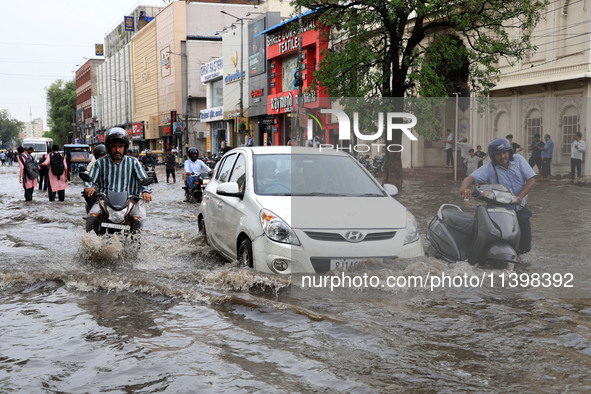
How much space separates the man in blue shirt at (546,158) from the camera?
8962 mm

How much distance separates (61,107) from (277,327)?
528ft

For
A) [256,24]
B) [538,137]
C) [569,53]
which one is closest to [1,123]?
[256,24]

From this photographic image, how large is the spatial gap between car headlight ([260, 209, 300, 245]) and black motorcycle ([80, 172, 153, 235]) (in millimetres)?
2098

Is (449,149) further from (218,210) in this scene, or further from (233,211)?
(233,211)

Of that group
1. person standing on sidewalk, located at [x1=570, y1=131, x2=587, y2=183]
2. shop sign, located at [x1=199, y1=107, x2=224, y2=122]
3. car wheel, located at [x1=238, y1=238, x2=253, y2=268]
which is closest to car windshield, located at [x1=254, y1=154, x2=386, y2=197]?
car wheel, located at [x1=238, y1=238, x2=253, y2=268]

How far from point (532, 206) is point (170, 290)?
4.63 m

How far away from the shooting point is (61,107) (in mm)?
156750

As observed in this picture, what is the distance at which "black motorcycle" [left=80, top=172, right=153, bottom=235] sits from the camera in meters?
8.59

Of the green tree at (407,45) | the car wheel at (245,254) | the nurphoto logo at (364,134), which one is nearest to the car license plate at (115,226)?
the car wheel at (245,254)

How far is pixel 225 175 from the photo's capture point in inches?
365

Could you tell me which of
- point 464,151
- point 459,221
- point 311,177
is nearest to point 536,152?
point 464,151

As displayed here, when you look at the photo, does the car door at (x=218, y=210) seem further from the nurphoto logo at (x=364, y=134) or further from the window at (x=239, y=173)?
the nurphoto logo at (x=364, y=134)

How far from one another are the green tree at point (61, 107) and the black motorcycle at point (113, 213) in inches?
6081

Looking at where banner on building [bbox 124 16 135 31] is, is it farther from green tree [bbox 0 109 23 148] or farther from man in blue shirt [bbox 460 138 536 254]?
man in blue shirt [bbox 460 138 536 254]
